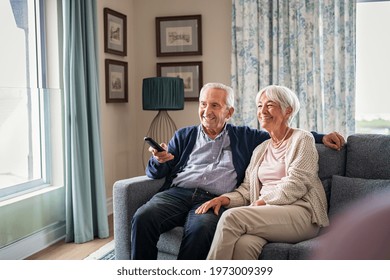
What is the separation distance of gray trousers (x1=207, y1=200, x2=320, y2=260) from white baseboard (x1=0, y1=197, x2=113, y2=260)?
1.40 metres

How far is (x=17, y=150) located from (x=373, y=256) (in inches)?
79.1

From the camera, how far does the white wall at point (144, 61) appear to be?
173 inches

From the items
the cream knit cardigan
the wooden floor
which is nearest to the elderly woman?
the cream knit cardigan

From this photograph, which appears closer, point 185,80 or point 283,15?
point 283,15

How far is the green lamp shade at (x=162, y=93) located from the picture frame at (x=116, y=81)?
29 centimetres

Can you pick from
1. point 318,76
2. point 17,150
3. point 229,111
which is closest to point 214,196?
point 229,111

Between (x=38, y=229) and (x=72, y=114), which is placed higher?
(x=72, y=114)

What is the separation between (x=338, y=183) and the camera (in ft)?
7.89

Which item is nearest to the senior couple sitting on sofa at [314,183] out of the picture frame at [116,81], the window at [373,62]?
the picture frame at [116,81]

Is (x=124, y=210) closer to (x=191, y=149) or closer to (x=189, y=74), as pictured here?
(x=191, y=149)

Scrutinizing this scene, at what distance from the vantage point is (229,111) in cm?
270

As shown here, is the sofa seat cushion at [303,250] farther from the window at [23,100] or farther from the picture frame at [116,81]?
the picture frame at [116,81]

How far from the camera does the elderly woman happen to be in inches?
82.4

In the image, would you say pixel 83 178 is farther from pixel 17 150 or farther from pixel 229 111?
pixel 229 111
